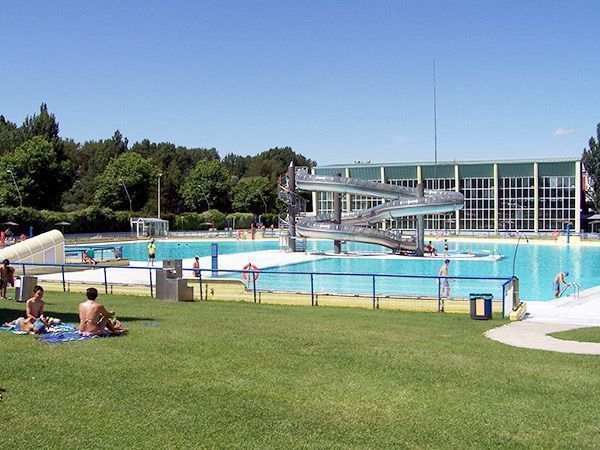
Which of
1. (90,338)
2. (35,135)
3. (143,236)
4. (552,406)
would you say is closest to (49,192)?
(35,135)

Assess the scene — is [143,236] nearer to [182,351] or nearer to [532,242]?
[532,242]

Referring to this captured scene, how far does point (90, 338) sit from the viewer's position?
36.2 feet

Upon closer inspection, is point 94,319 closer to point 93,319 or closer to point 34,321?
point 93,319

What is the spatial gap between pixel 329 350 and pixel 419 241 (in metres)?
37.3

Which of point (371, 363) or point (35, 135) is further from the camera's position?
point (35, 135)

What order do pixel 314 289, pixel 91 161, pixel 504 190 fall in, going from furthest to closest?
pixel 91 161 < pixel 504 190 < pixel 314 289

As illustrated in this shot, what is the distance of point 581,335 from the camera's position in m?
13.3

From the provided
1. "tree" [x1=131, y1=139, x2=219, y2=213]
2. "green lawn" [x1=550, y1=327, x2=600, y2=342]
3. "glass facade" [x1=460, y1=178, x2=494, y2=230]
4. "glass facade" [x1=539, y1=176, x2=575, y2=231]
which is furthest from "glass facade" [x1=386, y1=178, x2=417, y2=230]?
"green lawn" [x1=550, y1=327, x2=600, y2=342]

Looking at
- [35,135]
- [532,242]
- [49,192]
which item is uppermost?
[35,135]

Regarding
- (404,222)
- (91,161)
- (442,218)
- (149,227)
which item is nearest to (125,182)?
(149,227)

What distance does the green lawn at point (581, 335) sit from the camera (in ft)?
41.8

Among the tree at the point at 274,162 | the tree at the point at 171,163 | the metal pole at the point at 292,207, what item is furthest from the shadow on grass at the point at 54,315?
the tree at the point at 274,162

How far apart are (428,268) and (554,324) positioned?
23.4 meters

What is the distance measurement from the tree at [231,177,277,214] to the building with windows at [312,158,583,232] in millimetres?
21262
